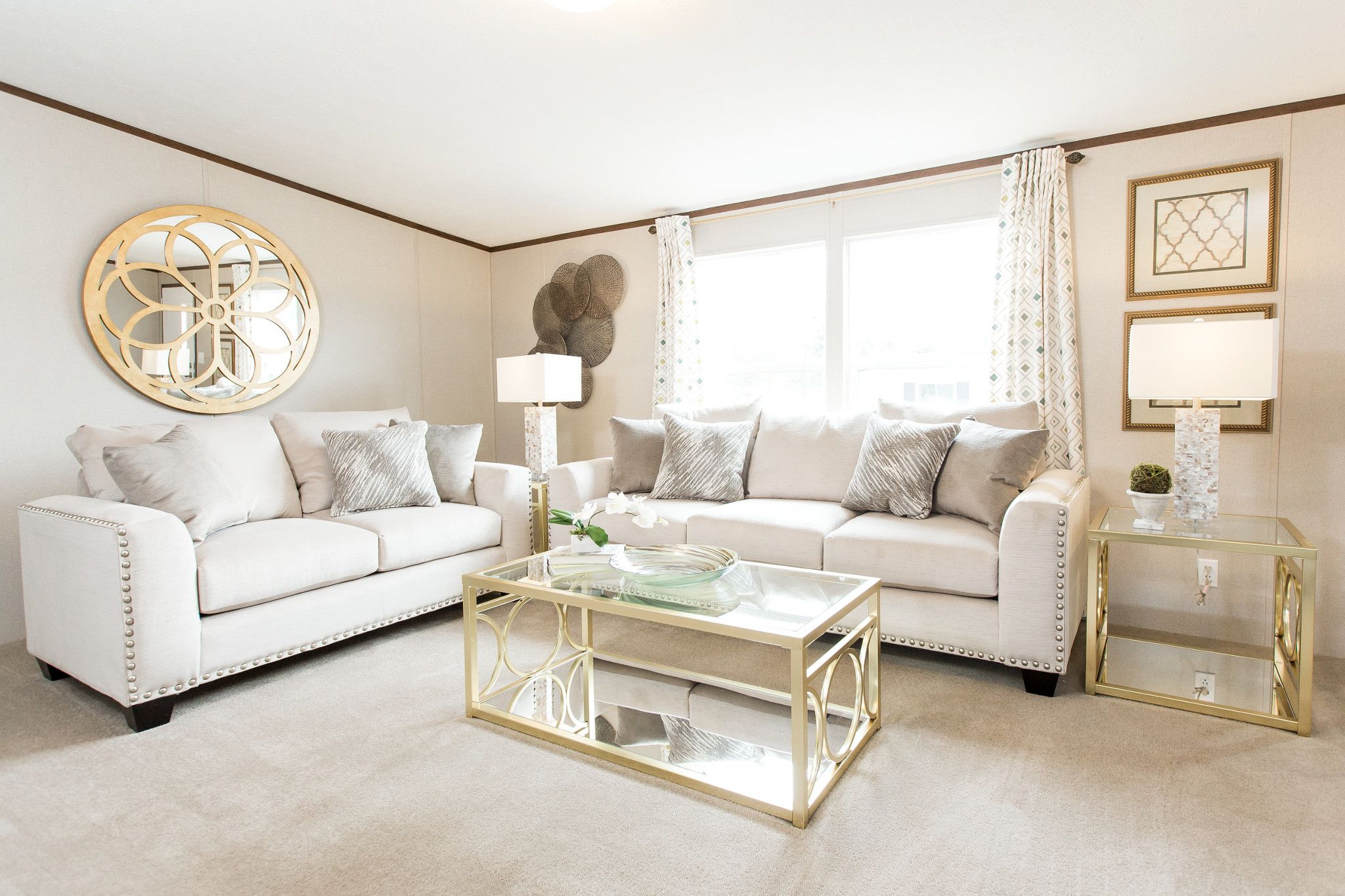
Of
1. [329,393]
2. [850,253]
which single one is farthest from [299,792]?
[850,253]

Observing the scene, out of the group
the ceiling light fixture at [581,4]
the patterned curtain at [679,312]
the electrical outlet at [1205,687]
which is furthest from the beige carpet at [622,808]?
the patterned curtain at [679,312]

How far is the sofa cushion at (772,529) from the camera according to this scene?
2.94 metres

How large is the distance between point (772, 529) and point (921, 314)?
1695mm

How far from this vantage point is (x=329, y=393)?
430 cm

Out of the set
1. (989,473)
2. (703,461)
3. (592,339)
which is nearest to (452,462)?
(703,461)

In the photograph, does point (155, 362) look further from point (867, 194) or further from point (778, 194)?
point (867, 194)

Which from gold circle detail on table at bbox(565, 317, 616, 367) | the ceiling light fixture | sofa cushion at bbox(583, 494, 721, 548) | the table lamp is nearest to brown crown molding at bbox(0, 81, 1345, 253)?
gold circle detail on table at bbox(565, 317, 616, 367)

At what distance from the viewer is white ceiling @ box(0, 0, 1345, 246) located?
236 centimetres

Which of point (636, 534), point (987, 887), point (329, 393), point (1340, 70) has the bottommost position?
point (987, 887)

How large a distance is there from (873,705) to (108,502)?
2.69m

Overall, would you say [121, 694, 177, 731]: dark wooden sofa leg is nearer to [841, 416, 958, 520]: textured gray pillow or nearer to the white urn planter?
the white urn planter

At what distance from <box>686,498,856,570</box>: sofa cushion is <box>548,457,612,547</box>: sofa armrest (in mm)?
740

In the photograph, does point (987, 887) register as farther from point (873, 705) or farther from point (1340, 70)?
point (1340, 70)

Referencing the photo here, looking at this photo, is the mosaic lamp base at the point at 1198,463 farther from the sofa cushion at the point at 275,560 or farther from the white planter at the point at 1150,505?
the sofa cushion at the point at 275,560
